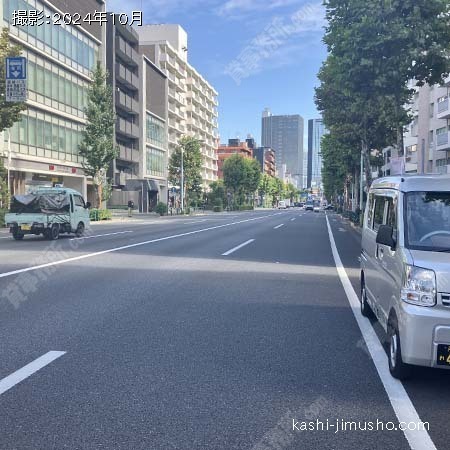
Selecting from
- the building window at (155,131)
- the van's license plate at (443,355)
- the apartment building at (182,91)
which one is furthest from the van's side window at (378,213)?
the apartment building at (182,91)

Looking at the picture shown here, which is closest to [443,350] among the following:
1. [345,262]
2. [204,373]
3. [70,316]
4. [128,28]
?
[204,373]

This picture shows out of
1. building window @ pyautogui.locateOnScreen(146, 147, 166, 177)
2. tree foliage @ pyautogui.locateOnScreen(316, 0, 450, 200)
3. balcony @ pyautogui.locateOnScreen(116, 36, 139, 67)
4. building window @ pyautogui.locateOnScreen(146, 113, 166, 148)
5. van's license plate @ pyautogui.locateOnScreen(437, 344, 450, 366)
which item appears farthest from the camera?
building window @ pyautogui.locateOnScreen(146, 147, 166, 177)

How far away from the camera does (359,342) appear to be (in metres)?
5.38

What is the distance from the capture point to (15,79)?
2370cm

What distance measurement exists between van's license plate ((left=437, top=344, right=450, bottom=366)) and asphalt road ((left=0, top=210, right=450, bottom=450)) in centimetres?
30

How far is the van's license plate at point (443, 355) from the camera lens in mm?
3768

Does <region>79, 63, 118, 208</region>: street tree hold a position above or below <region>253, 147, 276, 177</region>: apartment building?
below

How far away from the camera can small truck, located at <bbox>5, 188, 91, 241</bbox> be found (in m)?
17.4

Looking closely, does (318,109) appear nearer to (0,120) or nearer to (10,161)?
(0,120)

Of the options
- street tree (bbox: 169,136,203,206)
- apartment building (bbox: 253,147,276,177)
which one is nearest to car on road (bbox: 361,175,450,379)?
street tree (bbox: 169,136,203,206)

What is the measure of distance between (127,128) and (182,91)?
30.8m

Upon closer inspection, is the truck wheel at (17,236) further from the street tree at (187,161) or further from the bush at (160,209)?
the street tree at (187,161)

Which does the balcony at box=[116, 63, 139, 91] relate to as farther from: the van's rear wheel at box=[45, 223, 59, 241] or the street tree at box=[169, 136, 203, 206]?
the van's rear wheel at box=[45, 223, 59, 241]

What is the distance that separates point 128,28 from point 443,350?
2266 inches
